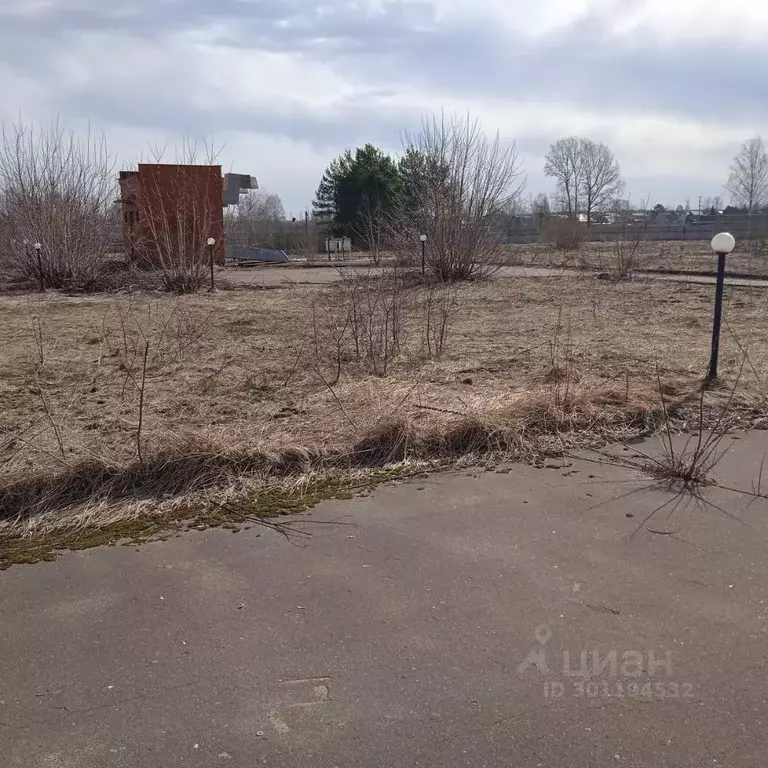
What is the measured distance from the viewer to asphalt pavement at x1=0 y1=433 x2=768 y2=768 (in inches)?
86.5

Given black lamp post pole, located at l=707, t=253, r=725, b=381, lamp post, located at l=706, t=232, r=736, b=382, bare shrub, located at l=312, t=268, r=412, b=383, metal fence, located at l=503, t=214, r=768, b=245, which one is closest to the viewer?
lamp post, located at l=706, t=232, r=736, b=382

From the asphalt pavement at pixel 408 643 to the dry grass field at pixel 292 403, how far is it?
0.58 meters

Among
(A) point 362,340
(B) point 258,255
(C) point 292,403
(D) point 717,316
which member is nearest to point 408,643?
(C) point 292,403

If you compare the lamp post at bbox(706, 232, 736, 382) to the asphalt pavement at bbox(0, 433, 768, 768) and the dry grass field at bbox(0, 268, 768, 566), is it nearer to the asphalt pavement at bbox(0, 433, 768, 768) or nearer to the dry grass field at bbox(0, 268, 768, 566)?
the dry grass field at bbox(0, 268, 768, 566)

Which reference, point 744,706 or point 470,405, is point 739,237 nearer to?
point 470,405

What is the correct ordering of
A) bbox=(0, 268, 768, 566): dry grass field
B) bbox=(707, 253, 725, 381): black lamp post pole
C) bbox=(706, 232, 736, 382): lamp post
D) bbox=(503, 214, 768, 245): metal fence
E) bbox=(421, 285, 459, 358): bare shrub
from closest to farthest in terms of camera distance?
bbox=(0, 268, 768, 566): dry grass field < bbox=(706, 232, 736, 382): lamp post < bbox=(707, 253, 725, 381): black lamp post pole < bbox=(421, 285, 459, 358): bare shrub < bbox=(503, 214, 768, 245): metal fence

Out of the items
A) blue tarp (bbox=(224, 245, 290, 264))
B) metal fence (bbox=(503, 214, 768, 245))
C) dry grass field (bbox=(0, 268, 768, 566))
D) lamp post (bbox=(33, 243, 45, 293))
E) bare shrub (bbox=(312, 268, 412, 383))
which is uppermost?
metal fence (bbox=(503, 214, 768, 245))

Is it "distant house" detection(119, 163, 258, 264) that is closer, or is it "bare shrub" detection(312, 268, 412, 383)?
"bare shrub" detection(312, 268, 412, 383)

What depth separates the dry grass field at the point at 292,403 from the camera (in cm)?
410

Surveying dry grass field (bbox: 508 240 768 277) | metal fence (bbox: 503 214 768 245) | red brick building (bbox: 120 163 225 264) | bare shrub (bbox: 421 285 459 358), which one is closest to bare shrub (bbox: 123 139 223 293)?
red brick building (bbox: 120 163 225 264)

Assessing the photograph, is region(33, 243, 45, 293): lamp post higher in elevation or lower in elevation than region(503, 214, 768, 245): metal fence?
lower

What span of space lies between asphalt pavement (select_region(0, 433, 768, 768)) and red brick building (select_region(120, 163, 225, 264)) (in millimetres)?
15234

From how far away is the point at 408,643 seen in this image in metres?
2.69

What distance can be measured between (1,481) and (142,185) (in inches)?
680
